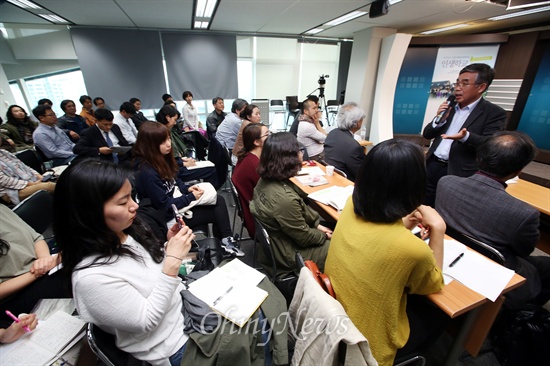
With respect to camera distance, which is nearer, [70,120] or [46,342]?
[46,342]

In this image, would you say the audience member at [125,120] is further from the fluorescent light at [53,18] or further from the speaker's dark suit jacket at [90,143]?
the fluorescent light at [53,18]

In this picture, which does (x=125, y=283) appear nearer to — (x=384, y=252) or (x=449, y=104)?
(x=384, y=252)

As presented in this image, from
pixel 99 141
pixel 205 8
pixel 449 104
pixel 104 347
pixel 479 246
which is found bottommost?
pixel 104 347

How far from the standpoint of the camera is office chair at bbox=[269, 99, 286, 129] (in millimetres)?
7414

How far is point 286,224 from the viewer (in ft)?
4.56

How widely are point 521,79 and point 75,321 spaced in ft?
27.4

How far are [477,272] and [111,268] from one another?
5.22 feet

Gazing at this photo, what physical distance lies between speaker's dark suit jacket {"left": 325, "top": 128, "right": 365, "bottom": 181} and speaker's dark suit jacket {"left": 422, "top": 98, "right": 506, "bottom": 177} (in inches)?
32.4

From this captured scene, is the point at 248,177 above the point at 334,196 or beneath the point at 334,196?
above

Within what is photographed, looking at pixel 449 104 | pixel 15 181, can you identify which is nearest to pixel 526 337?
pixel 449 104

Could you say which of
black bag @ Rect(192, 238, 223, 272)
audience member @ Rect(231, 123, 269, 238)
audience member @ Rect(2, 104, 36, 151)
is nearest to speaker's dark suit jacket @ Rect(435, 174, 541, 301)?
audience member @ Rect(231, 123, 269, 238)

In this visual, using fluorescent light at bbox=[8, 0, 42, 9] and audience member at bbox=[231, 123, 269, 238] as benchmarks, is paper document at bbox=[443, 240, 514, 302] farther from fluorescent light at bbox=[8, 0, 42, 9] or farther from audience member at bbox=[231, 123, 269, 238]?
fluorescent light at bbox=[8, 0, 42, 9]

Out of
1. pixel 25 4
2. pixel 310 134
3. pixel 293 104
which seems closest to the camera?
pixel 310 134

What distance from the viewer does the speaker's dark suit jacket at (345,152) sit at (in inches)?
96.8
